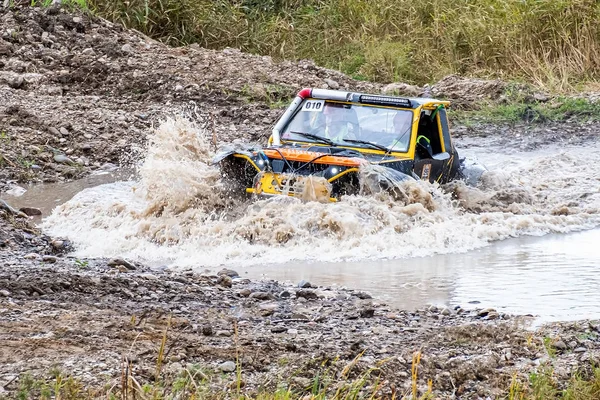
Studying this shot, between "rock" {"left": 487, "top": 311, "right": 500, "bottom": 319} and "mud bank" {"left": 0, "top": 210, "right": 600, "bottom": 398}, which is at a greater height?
"mud bank" {"left": 0, "top": 210, "right": 600, "bottom": 398}

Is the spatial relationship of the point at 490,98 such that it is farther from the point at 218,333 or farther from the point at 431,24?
the point at 218,333

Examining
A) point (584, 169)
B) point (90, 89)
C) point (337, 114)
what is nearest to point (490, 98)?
point (584, 169)

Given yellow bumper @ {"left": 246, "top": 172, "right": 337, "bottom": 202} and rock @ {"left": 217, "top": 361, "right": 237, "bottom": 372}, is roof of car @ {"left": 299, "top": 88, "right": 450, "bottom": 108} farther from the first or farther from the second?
rock @ {"left": 217, "top": 361, "right": 237, "bottom": 372}

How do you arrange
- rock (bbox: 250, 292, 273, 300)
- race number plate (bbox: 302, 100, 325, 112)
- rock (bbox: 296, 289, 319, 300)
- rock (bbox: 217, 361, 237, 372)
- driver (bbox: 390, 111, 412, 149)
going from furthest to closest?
race number plate (bbox: 302, 100, 325, 112) < driver (bbox: 390, 111, 412, 149) < rock (bbox: 296, 289, 319, 300) < rock (bbox: 250, 292, 273, 300) < rock (bbox: 217, 361, 237, 372)

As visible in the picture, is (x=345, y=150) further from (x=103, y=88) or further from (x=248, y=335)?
(x=103, y=88)

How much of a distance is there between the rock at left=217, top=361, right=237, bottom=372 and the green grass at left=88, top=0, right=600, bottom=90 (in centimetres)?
1533

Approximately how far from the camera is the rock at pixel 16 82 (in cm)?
1666

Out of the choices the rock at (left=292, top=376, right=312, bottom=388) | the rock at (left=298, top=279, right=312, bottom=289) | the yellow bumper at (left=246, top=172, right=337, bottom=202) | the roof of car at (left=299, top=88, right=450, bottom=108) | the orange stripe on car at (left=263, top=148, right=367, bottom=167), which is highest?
the roof of car at (left=299, top=88, right=450, bottom=108)

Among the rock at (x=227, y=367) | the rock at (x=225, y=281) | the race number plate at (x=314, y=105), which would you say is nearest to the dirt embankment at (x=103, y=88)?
the race number plate at (x=314, y=105)

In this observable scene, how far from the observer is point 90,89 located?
17.2 metres

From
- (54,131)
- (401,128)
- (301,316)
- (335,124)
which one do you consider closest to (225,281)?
(301,316)

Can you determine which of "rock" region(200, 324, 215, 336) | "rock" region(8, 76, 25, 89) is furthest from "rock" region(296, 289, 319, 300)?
"rock" region(8, 76, 25, 89)

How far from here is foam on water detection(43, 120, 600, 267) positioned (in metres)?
9.54

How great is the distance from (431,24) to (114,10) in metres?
6.49
